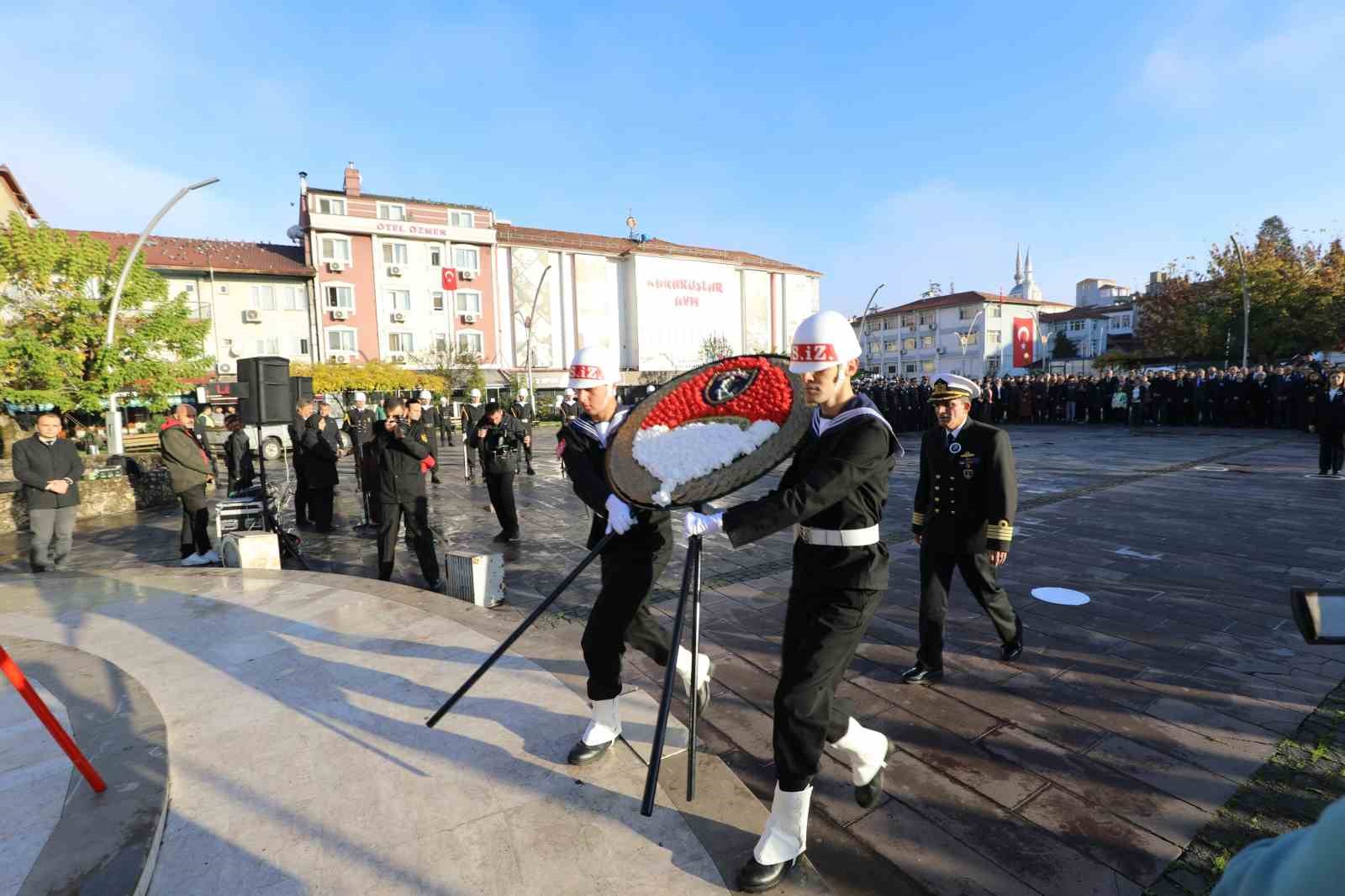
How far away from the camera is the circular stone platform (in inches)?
107

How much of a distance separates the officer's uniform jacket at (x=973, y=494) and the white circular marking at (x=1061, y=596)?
2.09 m

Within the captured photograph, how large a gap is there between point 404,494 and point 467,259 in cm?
4349

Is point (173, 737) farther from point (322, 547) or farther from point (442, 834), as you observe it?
point (322, 547)

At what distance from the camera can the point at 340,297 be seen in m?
42.2

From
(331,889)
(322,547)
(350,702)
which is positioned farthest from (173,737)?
(322,547)

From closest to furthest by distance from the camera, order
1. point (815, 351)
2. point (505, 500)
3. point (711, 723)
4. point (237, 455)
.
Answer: point (815, 351) < point (711, 723) < point (505, 500) < point (237, 455)

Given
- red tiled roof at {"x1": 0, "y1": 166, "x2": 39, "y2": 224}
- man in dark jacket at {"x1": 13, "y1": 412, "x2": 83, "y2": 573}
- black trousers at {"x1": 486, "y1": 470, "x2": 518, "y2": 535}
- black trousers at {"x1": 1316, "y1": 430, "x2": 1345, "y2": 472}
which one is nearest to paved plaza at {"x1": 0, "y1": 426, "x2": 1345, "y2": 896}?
man in dark jacket at {"x1": 13, "y1": 412, "x2": 83, "y2": 573}

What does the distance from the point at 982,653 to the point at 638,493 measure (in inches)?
128

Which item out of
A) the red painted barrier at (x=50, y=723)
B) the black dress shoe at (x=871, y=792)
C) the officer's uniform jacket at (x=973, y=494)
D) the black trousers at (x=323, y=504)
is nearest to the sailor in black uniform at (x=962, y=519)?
the officer's uniform jacket at (x=973, y=494)

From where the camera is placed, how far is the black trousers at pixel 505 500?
9164 millimetres

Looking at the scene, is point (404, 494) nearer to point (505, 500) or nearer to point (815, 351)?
point (505, 500)

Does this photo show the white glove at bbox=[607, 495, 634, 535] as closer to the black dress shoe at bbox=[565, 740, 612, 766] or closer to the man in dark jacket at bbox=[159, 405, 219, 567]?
the black dress shoe at bbox=[565, 740, 612, 766]

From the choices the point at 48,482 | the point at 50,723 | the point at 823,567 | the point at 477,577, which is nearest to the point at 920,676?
the point at 823,567

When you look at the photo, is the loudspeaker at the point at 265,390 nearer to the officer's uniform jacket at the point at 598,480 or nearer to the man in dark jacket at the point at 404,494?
the man in dark jacket at the point at 404,494
